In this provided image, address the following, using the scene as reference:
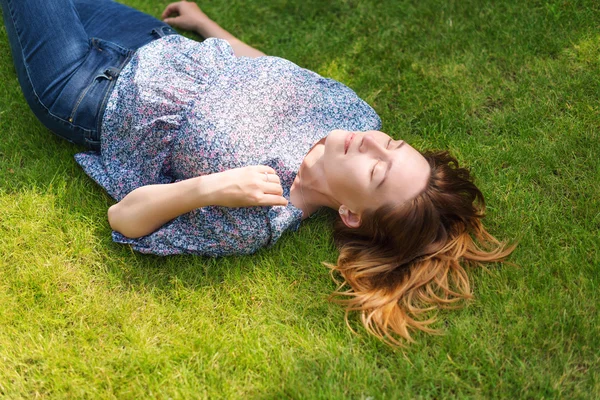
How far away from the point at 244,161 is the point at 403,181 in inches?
35.4

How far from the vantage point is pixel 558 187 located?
3.58m

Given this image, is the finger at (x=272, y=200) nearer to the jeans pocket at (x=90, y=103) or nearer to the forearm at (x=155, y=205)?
the forearm at (x=155, y=205)

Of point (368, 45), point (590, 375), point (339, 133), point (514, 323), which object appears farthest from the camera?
point (368, 45)

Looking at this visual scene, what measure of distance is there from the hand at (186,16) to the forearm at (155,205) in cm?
187

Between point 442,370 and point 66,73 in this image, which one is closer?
point 442,370

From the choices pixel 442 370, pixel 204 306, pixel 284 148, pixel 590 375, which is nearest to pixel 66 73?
pixel 284 148

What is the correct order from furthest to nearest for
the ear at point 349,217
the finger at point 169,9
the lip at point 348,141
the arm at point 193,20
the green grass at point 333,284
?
1. the finger at point 169,9
2. the arm at point 193,20
3. the ear at point 349,217
4. the lip at point 348,141
5. the green grass at point 333,284

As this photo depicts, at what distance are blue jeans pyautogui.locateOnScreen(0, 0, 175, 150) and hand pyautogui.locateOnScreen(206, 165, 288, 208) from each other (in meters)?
1.02

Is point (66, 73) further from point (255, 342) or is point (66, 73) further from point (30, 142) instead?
point (255, 342)

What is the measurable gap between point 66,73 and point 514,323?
3032 millimetres

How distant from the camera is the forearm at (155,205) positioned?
121 inches

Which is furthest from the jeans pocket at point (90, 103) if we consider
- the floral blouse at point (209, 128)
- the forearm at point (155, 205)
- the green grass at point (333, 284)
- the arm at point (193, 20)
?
the arm at point (193, 20)

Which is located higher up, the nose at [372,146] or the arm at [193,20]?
the arm at [193,20]

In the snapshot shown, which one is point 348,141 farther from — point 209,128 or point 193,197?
point 193,197
